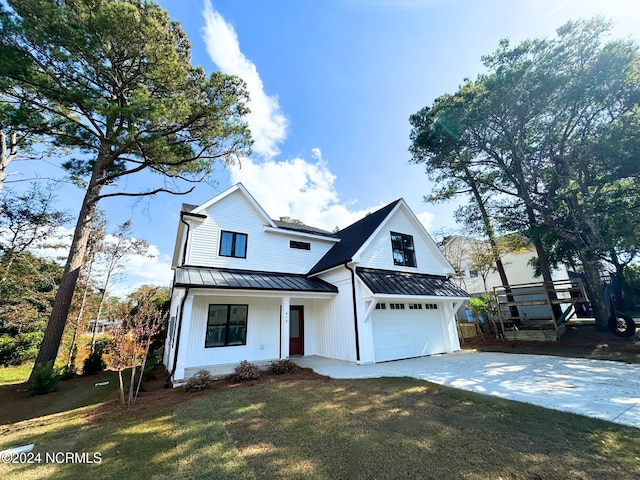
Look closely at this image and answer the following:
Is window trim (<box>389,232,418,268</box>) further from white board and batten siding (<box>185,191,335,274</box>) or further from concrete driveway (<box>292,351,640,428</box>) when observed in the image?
concrete driveway (<box>292,351,640,428</box>)

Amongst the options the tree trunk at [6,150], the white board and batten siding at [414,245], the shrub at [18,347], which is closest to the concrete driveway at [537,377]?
the white board and batten siding at [414,245]

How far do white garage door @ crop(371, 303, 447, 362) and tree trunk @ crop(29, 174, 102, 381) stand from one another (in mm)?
11581

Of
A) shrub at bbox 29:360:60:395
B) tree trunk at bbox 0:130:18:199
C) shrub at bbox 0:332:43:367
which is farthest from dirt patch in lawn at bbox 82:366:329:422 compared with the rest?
tree trunk at bbox 0:130:18:199

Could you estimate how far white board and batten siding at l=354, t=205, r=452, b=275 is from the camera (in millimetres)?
11828

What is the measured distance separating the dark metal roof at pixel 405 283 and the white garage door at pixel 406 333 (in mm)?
992

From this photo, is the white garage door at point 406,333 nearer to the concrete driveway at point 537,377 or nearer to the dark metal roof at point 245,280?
the concrete driveway at point 537,377

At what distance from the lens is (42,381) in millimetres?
8109

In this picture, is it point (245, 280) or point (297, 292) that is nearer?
point (245, 280)

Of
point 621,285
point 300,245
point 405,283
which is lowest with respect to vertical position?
point 405,283

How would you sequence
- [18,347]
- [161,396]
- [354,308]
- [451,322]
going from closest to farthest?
1. [161,396]
2. [354,308]
3. [451,322]
4. [18,347]

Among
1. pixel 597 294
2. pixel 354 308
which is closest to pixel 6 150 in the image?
pixel 354 308

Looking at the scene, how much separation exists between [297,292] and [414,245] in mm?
6993

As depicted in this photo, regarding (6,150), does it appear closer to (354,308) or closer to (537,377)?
(354,308)

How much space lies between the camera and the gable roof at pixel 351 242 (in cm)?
1149
